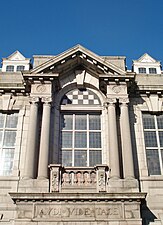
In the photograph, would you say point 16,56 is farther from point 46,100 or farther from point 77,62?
point 46,100

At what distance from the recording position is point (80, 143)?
674 inches

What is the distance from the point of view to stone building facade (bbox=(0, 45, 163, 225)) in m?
14.0

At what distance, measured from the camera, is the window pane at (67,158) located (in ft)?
54.0

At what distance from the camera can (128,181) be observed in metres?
14.9

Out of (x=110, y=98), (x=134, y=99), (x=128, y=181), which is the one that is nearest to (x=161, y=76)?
(x=134, y=99)

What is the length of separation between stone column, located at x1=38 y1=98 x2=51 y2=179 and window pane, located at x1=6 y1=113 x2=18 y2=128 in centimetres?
204

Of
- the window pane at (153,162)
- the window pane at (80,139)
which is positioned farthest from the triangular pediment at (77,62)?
the window pane at (153,162)

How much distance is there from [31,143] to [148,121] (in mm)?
6820

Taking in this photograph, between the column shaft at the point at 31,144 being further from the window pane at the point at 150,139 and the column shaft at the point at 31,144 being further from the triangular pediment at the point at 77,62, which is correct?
the window pane at the point at 150,139

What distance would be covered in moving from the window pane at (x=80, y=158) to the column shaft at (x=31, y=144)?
2293 mm

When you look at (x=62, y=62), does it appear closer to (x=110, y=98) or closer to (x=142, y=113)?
(x=110, y=98)

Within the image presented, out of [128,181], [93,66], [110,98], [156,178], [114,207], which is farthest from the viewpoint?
[93,66]

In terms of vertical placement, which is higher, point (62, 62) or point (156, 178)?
point (62, 62)

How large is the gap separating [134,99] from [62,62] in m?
4.77
